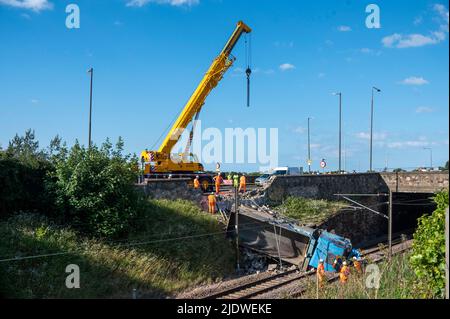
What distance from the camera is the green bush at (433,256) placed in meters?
7.74

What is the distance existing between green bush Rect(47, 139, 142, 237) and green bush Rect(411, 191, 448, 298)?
12437 mm

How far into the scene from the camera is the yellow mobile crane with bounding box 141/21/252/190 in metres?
27.2

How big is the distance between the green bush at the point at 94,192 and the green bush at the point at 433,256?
12437 mm

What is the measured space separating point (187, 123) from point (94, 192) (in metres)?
10.4

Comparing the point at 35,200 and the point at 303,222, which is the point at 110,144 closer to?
the point at 35,200

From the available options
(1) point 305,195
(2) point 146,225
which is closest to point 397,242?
(1) point 305,195

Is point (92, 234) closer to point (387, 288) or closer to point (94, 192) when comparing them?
point (94, 192)

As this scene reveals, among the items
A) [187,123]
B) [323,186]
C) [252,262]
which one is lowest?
[252,262]

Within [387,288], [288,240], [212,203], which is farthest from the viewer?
[212,203]

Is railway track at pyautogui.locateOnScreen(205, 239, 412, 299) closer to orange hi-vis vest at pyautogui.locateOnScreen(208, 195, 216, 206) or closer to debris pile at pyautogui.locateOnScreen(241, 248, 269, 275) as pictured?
debris pile at pyautogui.locateOnScreen(241, 248, 269, 275)

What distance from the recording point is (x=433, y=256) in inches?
307

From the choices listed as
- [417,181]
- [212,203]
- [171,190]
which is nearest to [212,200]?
[212,203]

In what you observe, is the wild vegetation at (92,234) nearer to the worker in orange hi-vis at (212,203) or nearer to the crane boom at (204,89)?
the worker in orange hi-vis at (212,203)

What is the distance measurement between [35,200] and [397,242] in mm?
23166
